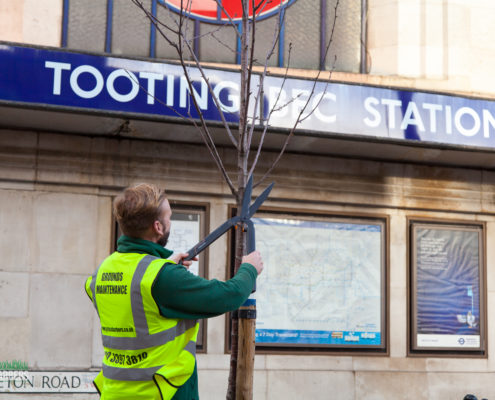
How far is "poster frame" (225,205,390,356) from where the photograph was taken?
10.2 meters

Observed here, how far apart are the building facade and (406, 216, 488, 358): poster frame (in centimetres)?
2

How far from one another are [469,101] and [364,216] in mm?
2057

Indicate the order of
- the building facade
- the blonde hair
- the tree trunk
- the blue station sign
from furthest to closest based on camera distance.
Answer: the building facade < the blue station sign < the tree trunk < the blonde hair

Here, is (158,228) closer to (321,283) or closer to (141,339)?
(141,339)

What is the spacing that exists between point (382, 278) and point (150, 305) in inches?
315

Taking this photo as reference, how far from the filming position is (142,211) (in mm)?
3260

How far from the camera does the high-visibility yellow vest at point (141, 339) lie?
3131mm

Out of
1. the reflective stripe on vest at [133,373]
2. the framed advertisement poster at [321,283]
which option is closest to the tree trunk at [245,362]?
the reflective stripe on vest at [133,373]

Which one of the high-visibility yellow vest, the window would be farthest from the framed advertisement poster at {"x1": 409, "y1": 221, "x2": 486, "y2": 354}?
the high-visibility yellow vest

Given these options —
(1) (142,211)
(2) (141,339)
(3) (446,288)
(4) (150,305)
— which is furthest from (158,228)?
(3) (446,288)

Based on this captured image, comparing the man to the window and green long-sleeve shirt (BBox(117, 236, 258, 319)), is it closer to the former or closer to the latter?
green long-sleeve shirt (BBox(117, 236, 258, 319))

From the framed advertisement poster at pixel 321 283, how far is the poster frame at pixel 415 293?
0.38 metres

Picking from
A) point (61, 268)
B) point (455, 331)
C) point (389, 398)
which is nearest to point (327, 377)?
point (389, 398)

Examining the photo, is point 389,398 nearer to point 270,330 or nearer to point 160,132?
point 270,330
